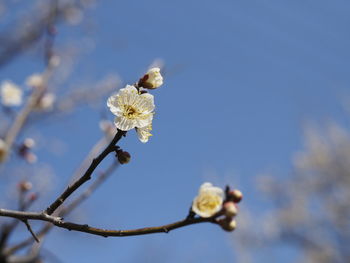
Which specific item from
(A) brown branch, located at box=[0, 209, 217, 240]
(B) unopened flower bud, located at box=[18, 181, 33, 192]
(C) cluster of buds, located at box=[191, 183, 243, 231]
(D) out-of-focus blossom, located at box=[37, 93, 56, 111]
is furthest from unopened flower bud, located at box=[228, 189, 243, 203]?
(D) out-of-focus blossom, located at box=[37, 93, 56, 111]

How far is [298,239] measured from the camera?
32.7 ft

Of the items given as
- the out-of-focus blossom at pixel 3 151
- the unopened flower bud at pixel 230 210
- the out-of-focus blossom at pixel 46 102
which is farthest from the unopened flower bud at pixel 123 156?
the out-of-focus blossom at pixel 46 102

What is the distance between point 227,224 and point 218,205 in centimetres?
8

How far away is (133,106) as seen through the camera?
1.15 metres

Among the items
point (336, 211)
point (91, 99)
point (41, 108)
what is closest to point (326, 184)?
point (336, 211)

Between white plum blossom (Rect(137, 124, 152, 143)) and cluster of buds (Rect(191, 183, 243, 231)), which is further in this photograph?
white plum blossom (Rect(137, 124, 152, 143))

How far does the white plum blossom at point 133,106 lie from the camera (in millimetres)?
1131

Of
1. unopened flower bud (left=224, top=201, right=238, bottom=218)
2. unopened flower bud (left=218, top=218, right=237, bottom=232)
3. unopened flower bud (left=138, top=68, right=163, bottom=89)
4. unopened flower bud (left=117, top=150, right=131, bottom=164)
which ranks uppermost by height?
unopened flower bud (left=138, top=68, right=163, bottom=89)

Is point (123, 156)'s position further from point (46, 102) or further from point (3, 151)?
point (46, 102)

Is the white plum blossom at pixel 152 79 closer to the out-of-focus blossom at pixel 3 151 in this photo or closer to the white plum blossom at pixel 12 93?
the out-of-focus blossom at pixel 3 151

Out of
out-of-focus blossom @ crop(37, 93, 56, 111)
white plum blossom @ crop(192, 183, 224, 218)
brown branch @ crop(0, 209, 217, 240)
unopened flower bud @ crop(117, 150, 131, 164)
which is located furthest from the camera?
out-of-focus blossom @ crop(37, 93, 56, 111)

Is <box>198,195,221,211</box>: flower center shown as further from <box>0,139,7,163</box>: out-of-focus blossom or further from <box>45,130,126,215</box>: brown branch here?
<box>0,139,7,163</box>: out-of-focus blossom

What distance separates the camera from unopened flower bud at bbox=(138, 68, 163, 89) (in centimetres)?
111

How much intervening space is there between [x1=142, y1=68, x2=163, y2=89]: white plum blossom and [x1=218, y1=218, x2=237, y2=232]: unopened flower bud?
0.44 metres
